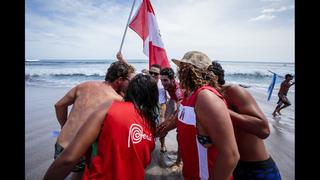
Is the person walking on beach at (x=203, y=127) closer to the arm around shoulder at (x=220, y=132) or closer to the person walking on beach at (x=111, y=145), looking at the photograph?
the arm around shoulder at (x=220, y=132)

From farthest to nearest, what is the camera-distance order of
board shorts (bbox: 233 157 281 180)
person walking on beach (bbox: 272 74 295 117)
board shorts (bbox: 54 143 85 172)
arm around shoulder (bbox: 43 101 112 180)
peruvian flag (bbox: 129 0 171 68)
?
person walking on beach (bbox: 272 74 295 117) < peruvian flag (bbox: 129 0 171 68) < board shorts (bbox: 54 143 85 172) < board shorts (bbox: 233 157 281 180) < arm around shoulder (bbox: 43 101 112 180)

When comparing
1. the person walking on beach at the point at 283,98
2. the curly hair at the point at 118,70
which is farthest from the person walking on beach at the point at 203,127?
the person walking on beach at the point at 283,98

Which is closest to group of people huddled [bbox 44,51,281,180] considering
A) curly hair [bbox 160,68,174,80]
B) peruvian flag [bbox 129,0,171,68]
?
curly hair [bbox 160,68,174,80]

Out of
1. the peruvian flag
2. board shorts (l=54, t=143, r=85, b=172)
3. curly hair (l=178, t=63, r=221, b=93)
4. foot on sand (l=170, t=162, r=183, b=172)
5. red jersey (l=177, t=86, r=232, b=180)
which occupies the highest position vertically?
the peruvian flag

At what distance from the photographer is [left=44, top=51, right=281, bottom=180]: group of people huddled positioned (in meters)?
1.37

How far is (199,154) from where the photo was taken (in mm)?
1564

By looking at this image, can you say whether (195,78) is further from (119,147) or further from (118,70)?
(118,70)

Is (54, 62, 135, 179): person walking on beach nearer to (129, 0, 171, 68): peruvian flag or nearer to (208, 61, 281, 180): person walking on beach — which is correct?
(208, 61, 281, 180): person walking on beach

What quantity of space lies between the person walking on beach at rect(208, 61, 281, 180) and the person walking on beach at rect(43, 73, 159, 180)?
759 mm

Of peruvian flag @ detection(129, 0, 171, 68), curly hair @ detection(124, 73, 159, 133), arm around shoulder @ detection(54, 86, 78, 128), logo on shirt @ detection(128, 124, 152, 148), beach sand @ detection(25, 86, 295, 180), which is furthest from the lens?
peruvian flag @ detection(129, 0, 171, 68)

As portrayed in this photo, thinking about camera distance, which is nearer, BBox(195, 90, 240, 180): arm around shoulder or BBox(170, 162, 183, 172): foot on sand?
BBox(195, 90, 240, 180): arm around shoulder

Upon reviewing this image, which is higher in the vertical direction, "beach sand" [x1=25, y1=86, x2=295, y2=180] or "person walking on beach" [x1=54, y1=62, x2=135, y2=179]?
"person walking on beach" [x1=54, y1=62, x2=135, y2=179]

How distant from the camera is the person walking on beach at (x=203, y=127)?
1.33 metres
